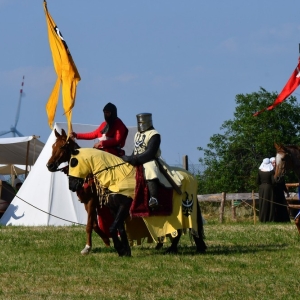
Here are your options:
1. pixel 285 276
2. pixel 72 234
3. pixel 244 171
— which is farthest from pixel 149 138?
pixel 244 171

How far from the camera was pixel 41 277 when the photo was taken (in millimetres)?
8945

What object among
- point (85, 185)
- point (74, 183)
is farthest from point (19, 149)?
point (74, 183)

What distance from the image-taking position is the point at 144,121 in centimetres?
1075

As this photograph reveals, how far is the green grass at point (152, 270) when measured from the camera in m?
7.96

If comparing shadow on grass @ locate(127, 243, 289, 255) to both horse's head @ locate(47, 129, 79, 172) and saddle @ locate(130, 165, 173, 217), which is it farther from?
horse's head @ locate(47, 129, 79, 172)

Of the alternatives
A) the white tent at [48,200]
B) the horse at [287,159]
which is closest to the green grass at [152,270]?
the horse at [287,159]

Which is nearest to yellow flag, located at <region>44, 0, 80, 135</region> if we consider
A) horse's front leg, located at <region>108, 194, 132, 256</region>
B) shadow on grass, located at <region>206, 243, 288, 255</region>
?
horse's front leg, located at <region>108, 194, 132, 256</region>

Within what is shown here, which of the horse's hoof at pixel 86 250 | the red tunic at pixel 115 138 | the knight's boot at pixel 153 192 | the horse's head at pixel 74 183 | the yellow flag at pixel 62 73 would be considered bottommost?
the horse's hoof at pixel 86 250

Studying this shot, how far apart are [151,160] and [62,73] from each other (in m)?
1.79

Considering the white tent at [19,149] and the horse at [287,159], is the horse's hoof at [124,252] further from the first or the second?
the white tent at [19,149]

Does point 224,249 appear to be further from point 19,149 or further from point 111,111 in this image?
point 19,149

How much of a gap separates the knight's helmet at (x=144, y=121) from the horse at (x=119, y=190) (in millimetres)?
493

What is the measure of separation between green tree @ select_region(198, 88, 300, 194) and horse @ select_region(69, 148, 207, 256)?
17.8 m

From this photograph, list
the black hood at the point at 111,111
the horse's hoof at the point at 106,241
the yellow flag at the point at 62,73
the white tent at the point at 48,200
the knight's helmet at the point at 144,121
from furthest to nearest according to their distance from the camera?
the white tent at the point at 48,200 < the horse's hoof at the point at 106,241 < the black hood at the point at 111,111 < the yellow flag at the point at 62,73 < the knight's helmet at the point at 144,121
